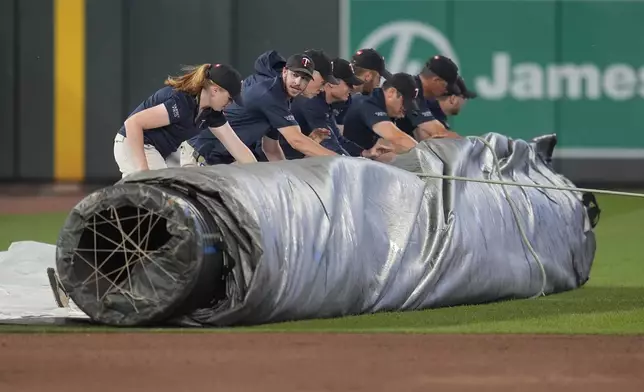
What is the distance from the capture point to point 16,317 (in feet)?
27.3

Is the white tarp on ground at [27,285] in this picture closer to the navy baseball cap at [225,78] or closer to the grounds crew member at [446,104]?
the navy baseball cap at [225,78]

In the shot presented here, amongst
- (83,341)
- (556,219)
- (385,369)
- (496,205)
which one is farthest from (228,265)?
Result: (556,219)

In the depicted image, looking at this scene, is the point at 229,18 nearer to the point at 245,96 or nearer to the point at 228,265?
the point at 245,96

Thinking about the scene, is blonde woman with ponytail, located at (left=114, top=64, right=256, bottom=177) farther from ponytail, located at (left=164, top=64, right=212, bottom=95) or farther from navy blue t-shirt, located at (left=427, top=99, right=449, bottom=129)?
navy blue t-shirt, located at (left=427, top=99, right=449, bottom=129)

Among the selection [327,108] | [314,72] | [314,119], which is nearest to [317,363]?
[314,72]

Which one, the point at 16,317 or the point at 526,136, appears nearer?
the point at 16,317

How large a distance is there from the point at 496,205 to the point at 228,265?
2.60 meters

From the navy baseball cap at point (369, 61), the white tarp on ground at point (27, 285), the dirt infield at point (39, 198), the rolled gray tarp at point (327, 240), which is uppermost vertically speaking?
Answer: the navy baseball cap at point (369, 61)

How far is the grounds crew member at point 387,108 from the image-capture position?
487 inches

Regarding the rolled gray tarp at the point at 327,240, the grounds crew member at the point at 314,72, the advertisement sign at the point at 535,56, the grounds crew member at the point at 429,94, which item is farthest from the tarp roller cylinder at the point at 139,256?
the advertisement sign at the point at 535,56

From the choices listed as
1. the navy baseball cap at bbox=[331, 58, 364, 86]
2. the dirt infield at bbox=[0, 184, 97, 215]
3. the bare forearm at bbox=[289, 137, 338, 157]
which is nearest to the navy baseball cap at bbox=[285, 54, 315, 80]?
the bare forearm at bbox=[289, 137, 338, 157]

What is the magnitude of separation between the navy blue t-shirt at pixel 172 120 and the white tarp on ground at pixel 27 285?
1.20 meters

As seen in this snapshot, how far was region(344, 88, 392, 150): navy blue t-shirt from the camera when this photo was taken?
12.6 m

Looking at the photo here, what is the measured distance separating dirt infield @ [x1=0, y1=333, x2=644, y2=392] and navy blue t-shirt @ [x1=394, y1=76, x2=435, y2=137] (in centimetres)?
624
